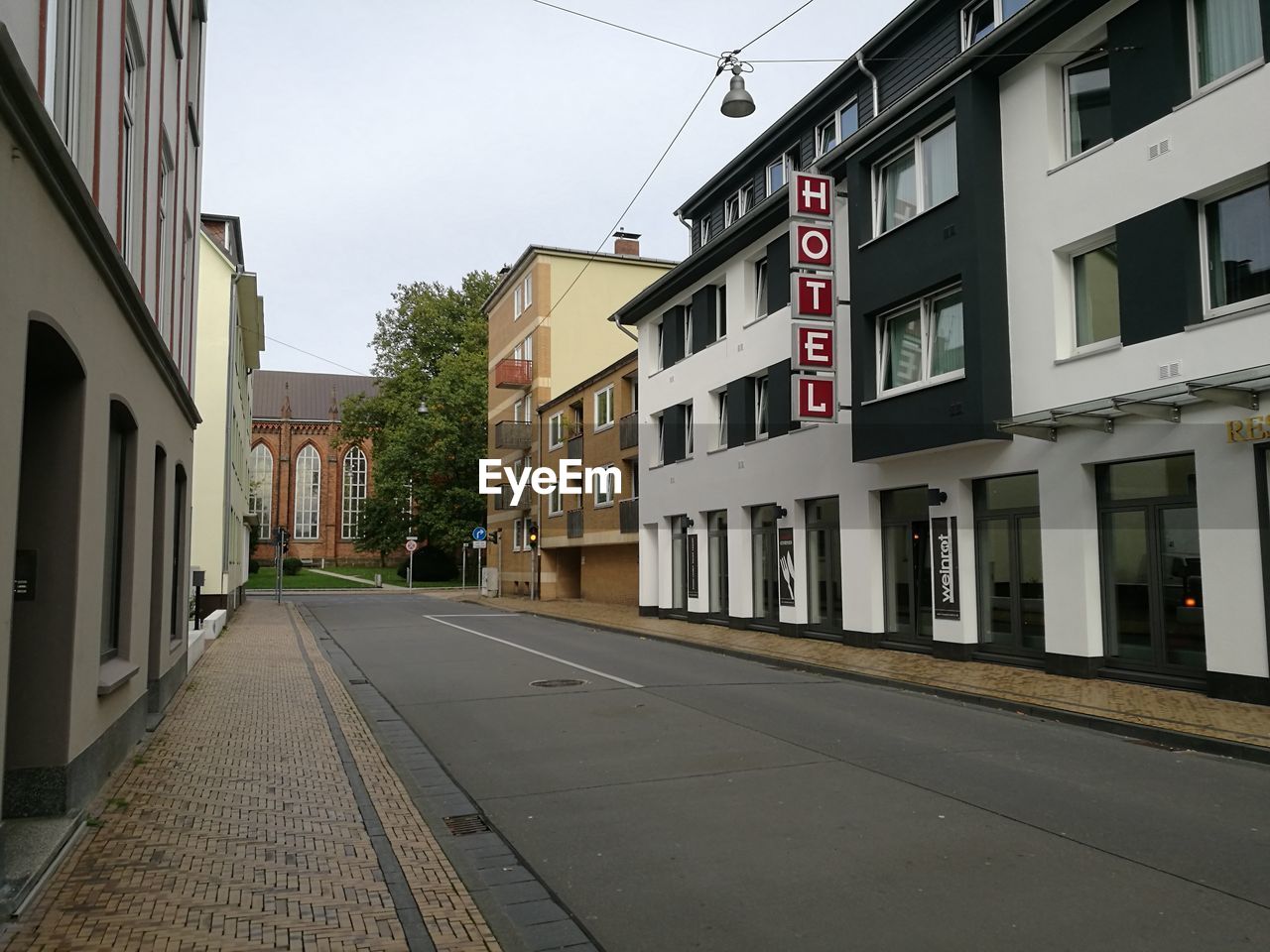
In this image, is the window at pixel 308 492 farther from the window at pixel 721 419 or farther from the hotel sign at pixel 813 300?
the hotel sign at pixel 813 300

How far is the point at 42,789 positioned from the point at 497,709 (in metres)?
5.92

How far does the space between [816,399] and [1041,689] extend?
710cm

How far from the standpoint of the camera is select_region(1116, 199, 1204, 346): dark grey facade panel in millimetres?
11414

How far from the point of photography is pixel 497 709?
11.3 metres

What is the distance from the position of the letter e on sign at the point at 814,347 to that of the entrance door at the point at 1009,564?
379 centimetres

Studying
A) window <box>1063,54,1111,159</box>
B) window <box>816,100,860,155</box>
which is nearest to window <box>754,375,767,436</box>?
window <box>816,100,860,155</box>

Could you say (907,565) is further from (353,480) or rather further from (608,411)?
(353,480)

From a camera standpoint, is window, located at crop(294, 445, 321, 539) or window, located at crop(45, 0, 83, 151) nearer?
window, located at crop(45, 0, 83, 151)

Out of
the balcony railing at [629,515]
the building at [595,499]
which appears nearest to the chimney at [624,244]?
the building at [595,499]

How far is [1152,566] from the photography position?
11984 mm

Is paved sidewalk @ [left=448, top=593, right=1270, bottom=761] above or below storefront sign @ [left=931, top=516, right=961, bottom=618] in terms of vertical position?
below

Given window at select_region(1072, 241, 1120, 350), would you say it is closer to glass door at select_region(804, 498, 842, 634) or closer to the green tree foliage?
glass door at select_region(804, 498, 842, 634)

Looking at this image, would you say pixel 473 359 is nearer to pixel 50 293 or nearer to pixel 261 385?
pixel 261 385

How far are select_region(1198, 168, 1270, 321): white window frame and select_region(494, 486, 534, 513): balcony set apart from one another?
95.0 feet
